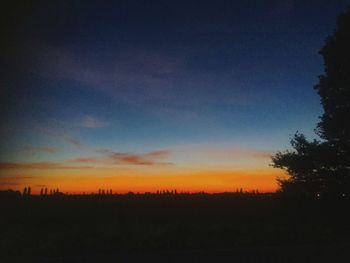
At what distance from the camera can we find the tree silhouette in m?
21.2

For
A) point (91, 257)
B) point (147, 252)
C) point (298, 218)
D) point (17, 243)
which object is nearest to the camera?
point (91, 257)

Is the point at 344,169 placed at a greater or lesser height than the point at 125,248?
greater

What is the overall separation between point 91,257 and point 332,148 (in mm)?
15996

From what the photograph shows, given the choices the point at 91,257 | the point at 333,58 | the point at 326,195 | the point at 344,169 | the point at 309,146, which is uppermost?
the point at 333,58

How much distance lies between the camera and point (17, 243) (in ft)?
44.0

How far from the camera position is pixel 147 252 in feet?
38.4

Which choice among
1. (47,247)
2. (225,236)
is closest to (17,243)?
(47,247)

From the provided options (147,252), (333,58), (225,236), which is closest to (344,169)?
(333,58)

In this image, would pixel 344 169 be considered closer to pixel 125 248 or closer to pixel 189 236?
pixel 189 236

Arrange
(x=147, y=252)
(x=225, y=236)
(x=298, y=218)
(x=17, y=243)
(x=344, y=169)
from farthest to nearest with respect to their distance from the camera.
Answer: (x=298, y=218)
(x=344, y=169)
(x=225, y=236)
(x=17, y=243)
(x=147, y=252)

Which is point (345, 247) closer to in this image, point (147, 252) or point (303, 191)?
point (147, 252)

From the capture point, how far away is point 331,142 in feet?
71.3

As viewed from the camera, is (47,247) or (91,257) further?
(47,247)

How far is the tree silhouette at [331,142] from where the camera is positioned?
2120 centimetres
